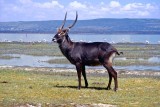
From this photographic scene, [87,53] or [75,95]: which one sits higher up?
[87,53]

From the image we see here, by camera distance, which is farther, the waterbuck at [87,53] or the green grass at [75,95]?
the waterbuck at [87,53]

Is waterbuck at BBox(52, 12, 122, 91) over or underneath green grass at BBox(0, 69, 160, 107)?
over

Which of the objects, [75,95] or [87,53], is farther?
[87,53]

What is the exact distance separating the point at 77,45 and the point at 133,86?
3828 millimetres

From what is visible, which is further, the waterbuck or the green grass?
the waterbuck

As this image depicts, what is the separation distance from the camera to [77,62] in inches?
771

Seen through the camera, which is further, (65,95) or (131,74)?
(131,74)

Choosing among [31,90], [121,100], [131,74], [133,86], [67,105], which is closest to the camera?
[67,105]

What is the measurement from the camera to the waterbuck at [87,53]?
19.2 meters

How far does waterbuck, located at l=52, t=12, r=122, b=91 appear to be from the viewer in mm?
19188

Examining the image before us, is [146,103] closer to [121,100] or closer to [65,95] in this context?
[121,100]

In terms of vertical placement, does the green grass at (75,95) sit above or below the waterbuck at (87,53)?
below

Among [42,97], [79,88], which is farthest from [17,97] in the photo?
[79,88]

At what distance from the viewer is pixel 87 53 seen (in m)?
19.5
